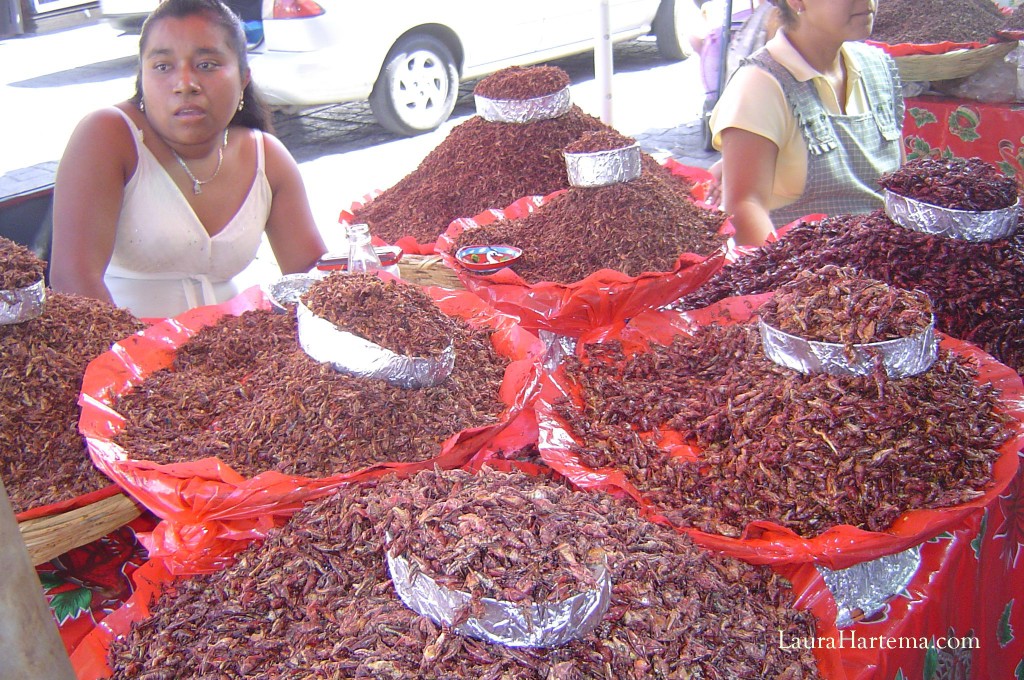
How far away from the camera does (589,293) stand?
5.35ft

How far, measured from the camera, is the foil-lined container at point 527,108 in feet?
7.40

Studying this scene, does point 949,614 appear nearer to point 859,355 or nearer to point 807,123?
point 859,355

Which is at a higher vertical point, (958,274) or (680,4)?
(680,4)

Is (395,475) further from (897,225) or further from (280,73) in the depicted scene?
(280,73)

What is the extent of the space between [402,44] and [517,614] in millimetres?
5303

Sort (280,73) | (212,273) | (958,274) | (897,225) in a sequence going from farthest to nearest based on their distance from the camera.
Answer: (280,73) → (212,273) → (897,225) → (958,274)

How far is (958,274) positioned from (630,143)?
81cm

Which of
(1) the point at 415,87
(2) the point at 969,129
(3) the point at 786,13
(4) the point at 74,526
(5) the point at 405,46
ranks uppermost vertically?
(5) the point at 405,46

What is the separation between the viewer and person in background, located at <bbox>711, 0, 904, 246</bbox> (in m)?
2.22

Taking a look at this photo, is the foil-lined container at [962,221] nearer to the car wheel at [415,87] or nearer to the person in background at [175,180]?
the person in background at [175,180]

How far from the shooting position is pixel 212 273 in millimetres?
2270

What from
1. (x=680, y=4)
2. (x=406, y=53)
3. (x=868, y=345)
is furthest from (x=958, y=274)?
(x=680, y=4)

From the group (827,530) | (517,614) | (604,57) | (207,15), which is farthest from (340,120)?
(517,614)

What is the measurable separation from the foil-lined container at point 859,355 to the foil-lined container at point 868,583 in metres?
0.27
